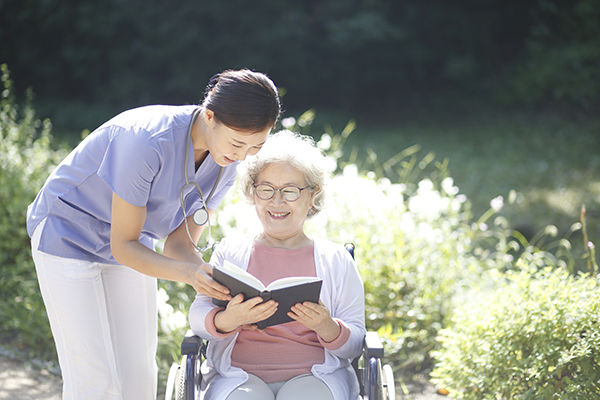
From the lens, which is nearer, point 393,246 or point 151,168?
point 151,168

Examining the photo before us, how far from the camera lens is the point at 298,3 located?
14.2 metres

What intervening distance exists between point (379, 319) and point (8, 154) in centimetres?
368

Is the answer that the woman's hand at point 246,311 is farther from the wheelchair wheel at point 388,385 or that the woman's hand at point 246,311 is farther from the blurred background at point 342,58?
the blurred background at point 342,58

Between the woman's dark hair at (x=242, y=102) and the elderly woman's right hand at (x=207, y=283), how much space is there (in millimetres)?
503

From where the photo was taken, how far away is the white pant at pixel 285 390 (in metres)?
2.04

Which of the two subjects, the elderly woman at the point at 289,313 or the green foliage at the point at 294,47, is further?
the green foliage at the point at 294,47

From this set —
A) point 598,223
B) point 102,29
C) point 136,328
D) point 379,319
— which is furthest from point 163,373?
point 102,29

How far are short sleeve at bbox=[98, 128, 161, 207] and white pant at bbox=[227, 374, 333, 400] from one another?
78 cm

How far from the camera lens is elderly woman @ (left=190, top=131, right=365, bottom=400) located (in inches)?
81.7

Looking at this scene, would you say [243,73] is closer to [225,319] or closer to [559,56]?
[225,319]

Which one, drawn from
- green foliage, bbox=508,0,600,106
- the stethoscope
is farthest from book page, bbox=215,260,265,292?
green foliage, bbox=508,0,600,106

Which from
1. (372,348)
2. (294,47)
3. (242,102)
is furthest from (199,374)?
(294,47)

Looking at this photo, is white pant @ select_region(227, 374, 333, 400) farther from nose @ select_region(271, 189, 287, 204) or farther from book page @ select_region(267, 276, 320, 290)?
nose @ select_region(271, 189, 287, 204)

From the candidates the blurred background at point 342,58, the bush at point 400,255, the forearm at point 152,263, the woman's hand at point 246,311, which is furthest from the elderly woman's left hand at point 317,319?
the blurred background at point 342,58
